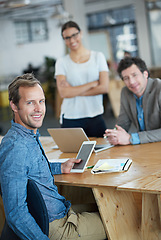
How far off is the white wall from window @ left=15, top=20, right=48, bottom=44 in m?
0.20

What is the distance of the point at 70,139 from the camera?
8.68ft

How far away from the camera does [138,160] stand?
225 centimetres

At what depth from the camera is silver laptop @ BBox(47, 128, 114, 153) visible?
8.46 feet

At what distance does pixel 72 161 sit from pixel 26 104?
0.60 metres

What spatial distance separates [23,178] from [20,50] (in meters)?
13.5

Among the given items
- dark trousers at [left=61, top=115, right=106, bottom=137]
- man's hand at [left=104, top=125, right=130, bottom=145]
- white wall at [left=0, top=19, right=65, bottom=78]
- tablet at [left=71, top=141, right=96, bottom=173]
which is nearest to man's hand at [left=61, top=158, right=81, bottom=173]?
tablet at [left=71, top=141, right=96, bottom=173]

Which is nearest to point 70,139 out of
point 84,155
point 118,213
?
point 84,155

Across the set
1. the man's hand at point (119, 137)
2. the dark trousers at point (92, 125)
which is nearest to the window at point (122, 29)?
the dark trousers at point (92, 125)

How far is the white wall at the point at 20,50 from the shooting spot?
1388 centimetres

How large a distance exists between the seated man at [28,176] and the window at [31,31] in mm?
13280

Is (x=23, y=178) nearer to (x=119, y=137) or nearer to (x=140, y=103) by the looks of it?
(x=119, y=137)

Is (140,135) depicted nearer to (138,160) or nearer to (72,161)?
(138,160)

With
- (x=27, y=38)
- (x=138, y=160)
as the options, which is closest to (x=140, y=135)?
(x=138, y=160)

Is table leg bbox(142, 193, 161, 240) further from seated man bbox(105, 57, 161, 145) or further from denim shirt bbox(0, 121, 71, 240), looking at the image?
seated man bbox(105, 57, 161, 145)
